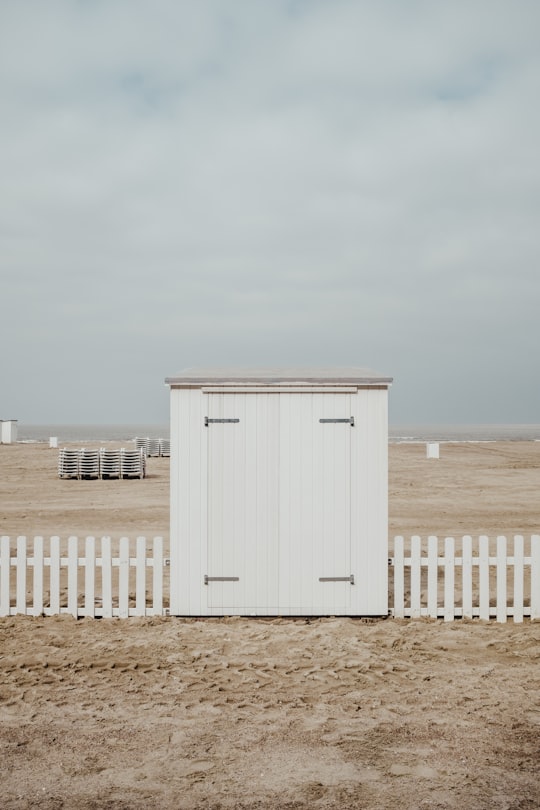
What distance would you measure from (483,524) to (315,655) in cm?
951

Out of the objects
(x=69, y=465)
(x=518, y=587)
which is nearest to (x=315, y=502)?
(x=518, y=587)

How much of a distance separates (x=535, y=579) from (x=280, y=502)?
10.5ft

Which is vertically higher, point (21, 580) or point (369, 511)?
point (369, 511)

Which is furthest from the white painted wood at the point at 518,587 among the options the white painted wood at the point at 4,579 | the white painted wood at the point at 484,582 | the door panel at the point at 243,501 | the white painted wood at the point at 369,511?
the white painted wood at the point at 4,579

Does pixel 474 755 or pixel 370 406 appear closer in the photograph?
pixel 474 755

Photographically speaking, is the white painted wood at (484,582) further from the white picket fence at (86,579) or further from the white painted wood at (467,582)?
the white picket fence at (86,579)

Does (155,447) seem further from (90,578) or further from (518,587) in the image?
(518,587)

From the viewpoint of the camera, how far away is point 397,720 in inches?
188

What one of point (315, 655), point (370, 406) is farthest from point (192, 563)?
point (370, 406)

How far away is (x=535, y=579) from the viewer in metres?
7.62

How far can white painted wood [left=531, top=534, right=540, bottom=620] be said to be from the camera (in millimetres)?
7582

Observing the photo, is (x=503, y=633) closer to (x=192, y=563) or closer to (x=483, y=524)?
(x=192, y=563)

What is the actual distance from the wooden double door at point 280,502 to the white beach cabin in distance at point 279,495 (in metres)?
0.01

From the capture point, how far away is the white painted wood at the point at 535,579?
24.9ft
